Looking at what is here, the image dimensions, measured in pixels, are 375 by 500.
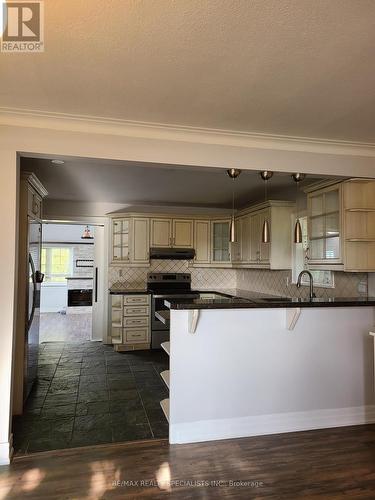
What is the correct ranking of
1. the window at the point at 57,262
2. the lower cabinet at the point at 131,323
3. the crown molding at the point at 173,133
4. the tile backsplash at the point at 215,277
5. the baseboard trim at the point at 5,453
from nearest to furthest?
the baseboard trim at the point at 5,453 < the crown molding at the point at 173,133 < the tile backsplash at the point at 215,277 < the lower cabinet at the point at 131,323 < the window at the point at 57,262

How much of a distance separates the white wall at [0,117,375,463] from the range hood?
3173 millimetres

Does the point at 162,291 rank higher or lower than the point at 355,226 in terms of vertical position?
lower

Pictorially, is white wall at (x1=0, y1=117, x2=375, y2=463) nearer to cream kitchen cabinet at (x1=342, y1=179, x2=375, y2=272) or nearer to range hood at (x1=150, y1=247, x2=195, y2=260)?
cream kitchen cabinet at (x1=342, y1=179, x2=375, y2=272)

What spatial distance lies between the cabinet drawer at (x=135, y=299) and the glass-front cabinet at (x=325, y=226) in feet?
9.41

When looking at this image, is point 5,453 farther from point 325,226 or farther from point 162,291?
point 162,291

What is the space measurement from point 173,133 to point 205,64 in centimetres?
90

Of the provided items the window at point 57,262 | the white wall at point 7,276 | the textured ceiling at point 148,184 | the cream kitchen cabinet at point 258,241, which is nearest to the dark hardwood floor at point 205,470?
the white wall at point 7,276

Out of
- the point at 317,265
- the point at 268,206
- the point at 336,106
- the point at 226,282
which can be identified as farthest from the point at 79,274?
the point at 336,106

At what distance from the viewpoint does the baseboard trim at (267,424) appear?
2.69m

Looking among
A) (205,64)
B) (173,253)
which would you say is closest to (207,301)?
(205,64)

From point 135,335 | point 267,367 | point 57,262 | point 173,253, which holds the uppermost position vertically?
point 173,253

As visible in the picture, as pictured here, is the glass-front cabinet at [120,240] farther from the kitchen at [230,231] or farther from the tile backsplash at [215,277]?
the kitchen at [230,231]

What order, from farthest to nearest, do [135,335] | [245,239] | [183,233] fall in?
[183,233] < [135,335] < [245,239]

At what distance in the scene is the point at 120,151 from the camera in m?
2.64
